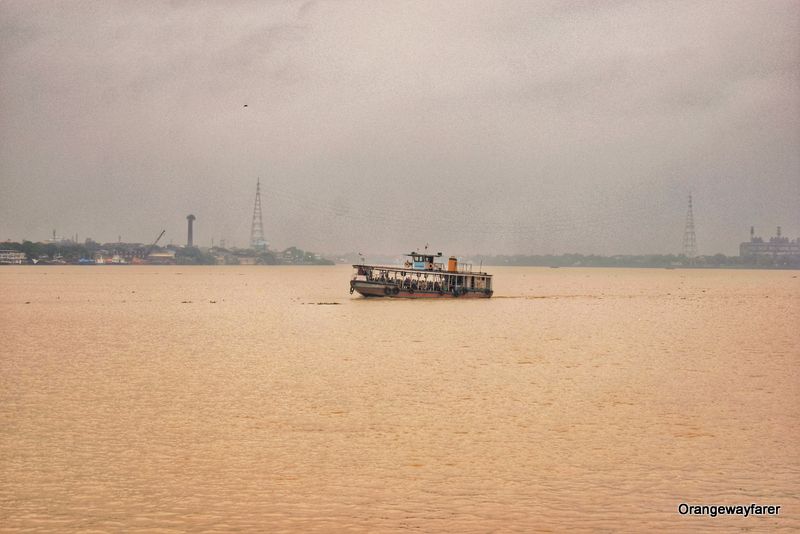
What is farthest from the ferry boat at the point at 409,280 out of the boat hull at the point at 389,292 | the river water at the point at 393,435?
the river water at the point at 393,435

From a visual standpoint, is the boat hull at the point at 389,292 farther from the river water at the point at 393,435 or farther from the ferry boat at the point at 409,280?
the river water at the point at 393,435

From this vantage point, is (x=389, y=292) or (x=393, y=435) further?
(x=389, y=292)

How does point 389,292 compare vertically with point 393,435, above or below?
above

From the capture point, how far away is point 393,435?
57.5 ft

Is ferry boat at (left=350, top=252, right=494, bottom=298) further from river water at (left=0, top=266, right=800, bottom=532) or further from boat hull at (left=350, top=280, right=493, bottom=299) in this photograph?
river water at (left=0, top=266, right=800, bottom=532)

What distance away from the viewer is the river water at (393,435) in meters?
11.9

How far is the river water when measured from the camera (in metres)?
11.9

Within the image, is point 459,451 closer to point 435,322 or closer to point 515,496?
point 515,496

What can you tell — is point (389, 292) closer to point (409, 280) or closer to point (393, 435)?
point (409, 280)

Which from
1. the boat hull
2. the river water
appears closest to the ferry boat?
the boat hull

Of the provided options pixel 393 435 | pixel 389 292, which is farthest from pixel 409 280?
pixel 393 435

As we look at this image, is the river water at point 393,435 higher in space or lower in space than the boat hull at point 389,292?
lower

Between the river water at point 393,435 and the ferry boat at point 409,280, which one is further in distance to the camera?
the ferry boat at point 409,280

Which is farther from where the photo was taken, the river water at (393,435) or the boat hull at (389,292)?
the boat hull at (389,292)
